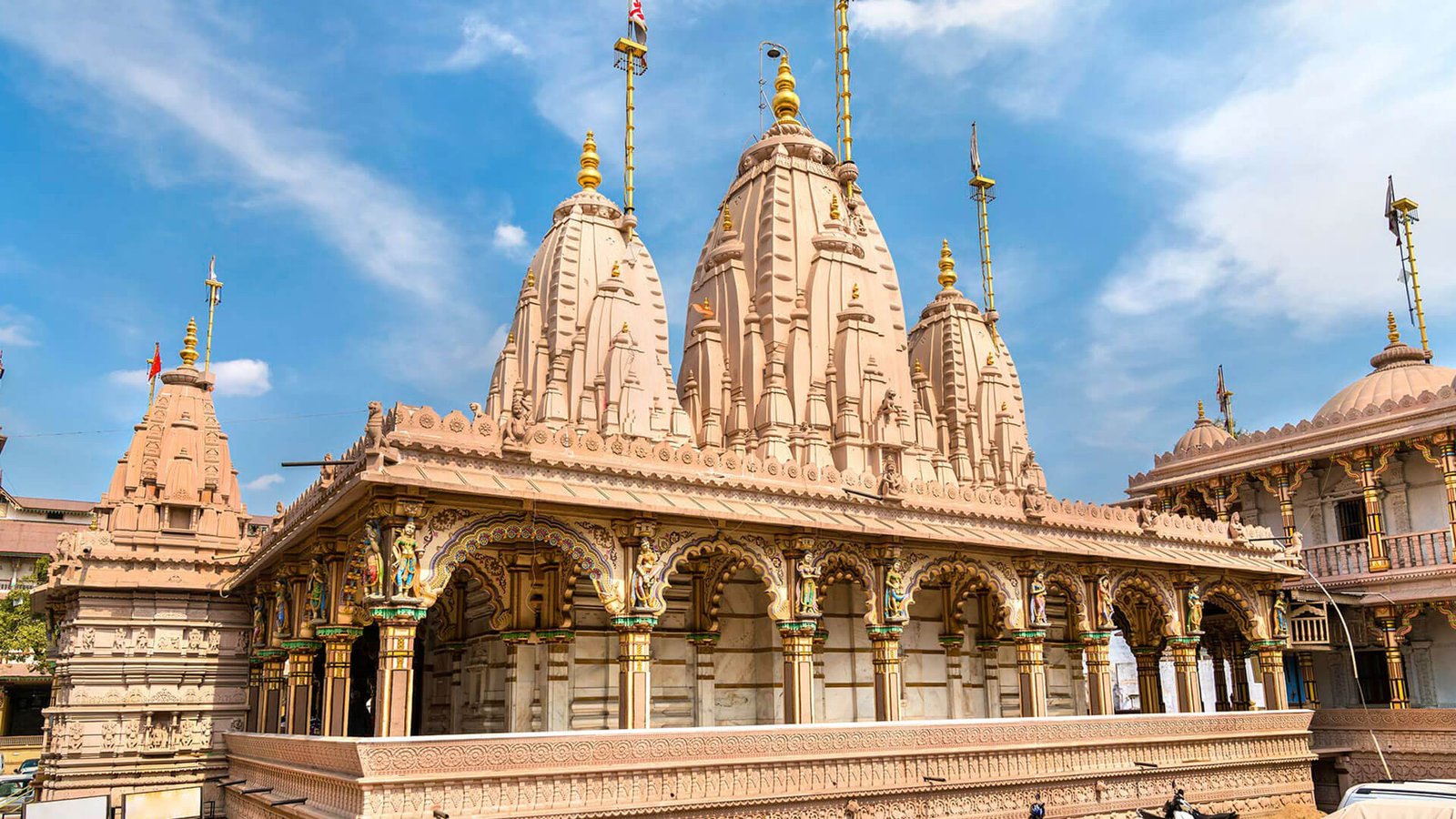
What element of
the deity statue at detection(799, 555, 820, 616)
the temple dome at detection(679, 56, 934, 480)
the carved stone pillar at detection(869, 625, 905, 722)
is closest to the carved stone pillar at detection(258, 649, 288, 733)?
the deity statue at detection(799, 555, 820, 616)

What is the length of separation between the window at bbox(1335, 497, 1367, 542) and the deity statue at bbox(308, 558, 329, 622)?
83.7ft

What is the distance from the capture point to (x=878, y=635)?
19.1 m

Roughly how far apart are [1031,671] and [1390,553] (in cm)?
1267

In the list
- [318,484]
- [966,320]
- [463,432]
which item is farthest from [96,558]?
[966,320]

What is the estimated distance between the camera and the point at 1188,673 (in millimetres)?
23922

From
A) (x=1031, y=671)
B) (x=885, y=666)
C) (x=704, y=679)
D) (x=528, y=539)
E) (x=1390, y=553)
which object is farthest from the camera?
(x=1390, y=553)

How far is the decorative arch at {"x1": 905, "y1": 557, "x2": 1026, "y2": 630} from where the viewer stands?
1977 centimetres

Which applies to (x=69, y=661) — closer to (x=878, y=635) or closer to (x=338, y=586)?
(x=338, y=586)

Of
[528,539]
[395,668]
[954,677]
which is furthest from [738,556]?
[954,677]

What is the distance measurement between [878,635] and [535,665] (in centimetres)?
606

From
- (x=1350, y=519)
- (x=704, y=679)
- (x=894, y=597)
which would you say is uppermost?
(x=1350, y=519)

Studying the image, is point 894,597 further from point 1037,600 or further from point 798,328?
point 798,328

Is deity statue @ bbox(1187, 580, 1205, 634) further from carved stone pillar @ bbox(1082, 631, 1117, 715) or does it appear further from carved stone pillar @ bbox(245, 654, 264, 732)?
carved stone pillar @ bbox(245, 654, 264, 732)

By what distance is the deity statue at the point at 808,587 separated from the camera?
709 inches
